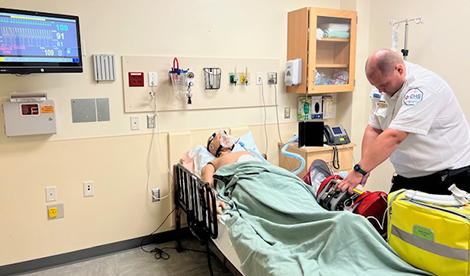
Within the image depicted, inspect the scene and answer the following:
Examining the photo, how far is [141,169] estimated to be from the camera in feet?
9.71

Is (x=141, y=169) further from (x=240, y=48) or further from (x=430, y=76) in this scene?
(x=430, y=76)

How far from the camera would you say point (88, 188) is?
9.14 ft

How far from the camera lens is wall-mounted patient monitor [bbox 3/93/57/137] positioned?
2439mm

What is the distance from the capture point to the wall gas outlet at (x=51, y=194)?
2.66 m

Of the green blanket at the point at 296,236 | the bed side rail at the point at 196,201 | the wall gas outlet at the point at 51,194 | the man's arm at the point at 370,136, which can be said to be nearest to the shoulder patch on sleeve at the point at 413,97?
the man's arm at the point at 370,136

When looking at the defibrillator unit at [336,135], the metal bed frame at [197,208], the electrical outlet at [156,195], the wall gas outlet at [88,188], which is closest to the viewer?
the metal bed frame at [197,208]

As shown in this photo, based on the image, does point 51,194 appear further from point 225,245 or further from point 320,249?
point 320,249

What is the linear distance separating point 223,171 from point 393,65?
1.30 metres

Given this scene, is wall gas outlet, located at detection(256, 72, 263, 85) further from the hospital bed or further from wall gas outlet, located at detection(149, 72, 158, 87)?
the hospital bed

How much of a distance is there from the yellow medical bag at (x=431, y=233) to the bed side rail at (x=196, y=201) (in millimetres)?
988

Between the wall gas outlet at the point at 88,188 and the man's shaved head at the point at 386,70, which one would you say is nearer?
the man's shaved head at the point at 386,70

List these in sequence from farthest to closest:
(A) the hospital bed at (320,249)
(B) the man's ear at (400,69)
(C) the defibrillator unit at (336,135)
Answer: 1. (C) the defibrillator unit at (336,135)
2. (B) the man's ear at (400,69)
3. (A) the hospital bed at (320,249)

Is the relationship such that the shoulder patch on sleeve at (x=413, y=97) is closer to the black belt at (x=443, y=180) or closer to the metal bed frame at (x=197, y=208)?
the black belt at (x=443, y=180)

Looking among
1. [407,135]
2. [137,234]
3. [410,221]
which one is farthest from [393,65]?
[137,234]
